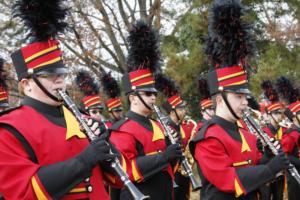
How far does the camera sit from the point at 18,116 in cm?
388

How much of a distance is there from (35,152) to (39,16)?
1076 millimetres

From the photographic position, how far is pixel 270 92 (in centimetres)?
1255

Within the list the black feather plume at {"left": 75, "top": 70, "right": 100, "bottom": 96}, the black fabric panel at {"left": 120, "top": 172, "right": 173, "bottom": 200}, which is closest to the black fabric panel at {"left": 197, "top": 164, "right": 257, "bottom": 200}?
the black fabric panel at {"left": 120, "top": 172, "right": 173, "bottom": 200}

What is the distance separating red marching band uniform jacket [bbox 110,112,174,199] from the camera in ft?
20.5

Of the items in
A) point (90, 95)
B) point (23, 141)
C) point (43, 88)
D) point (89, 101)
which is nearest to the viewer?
point (23, 141)

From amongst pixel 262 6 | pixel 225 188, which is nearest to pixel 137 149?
pixel 225 188

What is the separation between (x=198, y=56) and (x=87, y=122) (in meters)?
11.9

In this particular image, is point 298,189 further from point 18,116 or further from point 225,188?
point 18,116

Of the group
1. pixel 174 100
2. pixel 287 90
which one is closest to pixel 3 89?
pixel 174 100

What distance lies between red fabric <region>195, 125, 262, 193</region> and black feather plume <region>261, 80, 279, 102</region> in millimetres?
7133

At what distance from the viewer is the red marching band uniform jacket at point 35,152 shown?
3.65 metres

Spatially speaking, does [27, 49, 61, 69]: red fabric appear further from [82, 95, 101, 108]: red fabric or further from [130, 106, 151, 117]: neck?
[82, 95, 101, 108]: red fabric

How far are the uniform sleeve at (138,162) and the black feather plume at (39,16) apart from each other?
2.35 metres

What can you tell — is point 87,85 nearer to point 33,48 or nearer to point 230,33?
point 230,33
